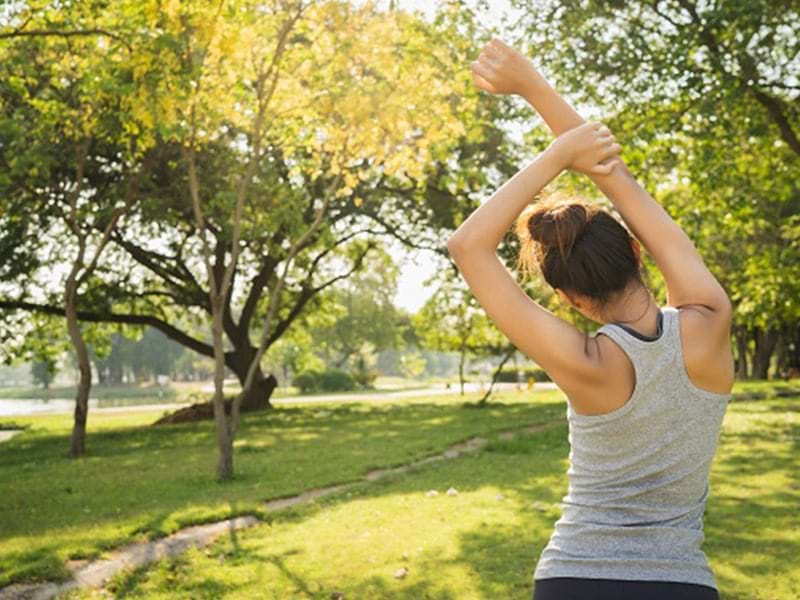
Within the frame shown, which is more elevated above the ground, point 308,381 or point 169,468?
point 308,381

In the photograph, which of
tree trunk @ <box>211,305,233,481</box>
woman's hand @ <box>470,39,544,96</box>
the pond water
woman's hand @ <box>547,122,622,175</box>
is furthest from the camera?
the pond water

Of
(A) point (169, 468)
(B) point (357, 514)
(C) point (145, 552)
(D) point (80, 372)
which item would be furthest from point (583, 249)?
(D) point (80, 372)

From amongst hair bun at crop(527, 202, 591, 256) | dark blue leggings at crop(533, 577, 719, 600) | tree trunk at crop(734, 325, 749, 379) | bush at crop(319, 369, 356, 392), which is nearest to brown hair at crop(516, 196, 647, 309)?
hair bun at crop(527, 202, 591, 256)

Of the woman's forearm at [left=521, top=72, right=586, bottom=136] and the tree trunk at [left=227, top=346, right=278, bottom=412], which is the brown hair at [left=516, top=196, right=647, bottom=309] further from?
the tree trunk at [left=227, top=346, right=278, bottom=412]

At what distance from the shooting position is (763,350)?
47.5 meters

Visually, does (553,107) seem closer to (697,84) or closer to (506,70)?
(506,70)

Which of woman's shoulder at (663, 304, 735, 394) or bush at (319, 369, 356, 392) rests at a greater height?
woman's shoulder at (663, 304, 735, 394)

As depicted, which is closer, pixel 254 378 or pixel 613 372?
pixel 613 372

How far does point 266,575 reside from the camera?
759 centimetres

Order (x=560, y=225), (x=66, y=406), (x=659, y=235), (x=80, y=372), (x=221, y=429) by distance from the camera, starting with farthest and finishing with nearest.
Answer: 1. (x=66, y=406)
2. (x=80, y=372)
3. (x=221, y=429)
4. (x=659, y=235)
5. (x=560, y=225)

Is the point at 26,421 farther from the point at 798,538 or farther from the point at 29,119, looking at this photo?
the point at 798,538

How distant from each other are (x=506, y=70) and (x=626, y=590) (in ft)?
4.42

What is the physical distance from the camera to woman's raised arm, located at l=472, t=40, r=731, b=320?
2.21m

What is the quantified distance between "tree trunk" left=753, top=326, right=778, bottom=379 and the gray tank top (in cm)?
4798
